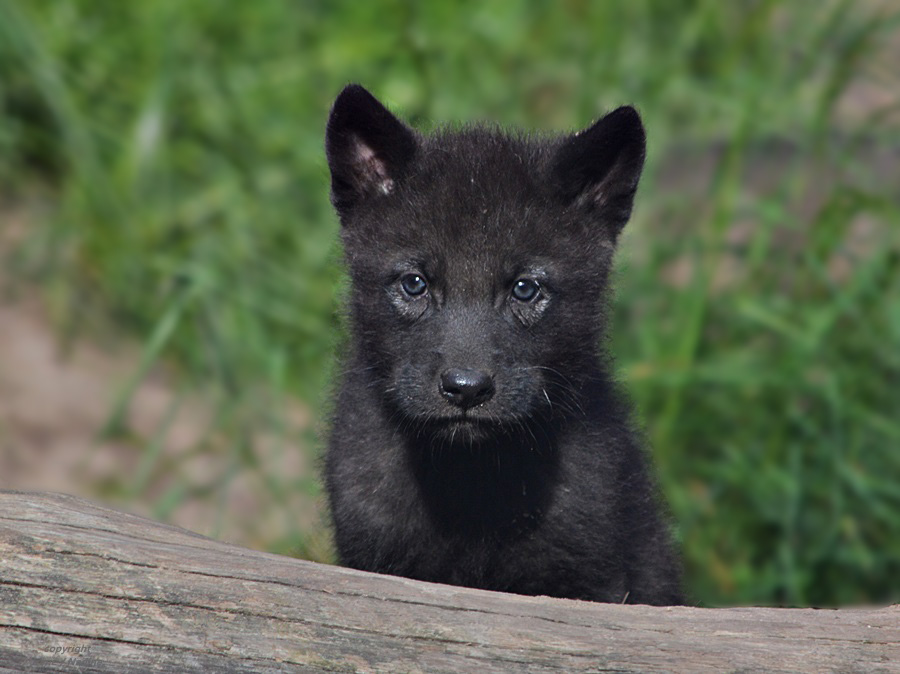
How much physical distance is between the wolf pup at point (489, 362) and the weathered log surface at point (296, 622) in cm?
48

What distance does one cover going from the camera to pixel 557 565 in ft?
11.8

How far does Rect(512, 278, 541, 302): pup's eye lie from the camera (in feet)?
12.0

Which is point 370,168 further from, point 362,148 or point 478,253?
point 478,253

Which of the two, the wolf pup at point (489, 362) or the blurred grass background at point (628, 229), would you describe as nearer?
the wolf pup at point (489, 362)

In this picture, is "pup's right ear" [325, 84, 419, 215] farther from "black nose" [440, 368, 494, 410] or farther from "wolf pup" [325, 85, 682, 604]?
"black nose" [440, 368, 494, 410]

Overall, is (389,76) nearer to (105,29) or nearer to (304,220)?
(304,220)

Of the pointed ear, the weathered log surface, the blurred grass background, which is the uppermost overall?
the pointed ear

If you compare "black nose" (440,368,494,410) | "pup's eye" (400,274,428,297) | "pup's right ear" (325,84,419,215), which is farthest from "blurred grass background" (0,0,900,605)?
"black nose" (440,368,494,410)

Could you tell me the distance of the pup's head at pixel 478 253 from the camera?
3.49 m

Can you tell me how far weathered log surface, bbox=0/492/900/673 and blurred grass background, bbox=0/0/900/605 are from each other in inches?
96.6

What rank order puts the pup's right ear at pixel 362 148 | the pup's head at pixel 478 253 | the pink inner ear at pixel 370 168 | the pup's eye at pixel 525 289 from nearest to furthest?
the pup's head at pixel 478 253 < the pup's eye at pixel 525 289 < the pup's right ear at pixel 362 148 < the pink inner ear at pixel 370 168

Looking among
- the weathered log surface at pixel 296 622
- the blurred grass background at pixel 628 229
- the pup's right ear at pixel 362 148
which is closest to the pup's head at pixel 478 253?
the pup's right ear at pixel 362 148

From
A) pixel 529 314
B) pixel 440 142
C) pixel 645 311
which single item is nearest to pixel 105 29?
pixel 645 311

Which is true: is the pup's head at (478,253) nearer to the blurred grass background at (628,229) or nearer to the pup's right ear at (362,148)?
the pup's right ear at (362,148)
